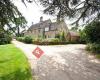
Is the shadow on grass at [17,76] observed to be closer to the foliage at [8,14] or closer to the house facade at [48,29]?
the foliage at [8,14]

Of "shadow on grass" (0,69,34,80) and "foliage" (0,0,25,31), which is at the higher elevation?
"foliage" (0,0,25,31)

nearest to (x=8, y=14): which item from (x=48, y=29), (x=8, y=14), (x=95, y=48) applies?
(x=8, y=14)

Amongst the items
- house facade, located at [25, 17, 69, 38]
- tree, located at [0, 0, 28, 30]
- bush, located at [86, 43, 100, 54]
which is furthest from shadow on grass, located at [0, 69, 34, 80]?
house facade, located at [25, 17, 69, 38]

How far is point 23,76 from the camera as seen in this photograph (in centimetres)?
1005

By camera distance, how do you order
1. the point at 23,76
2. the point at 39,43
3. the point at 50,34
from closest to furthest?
1. the point at 23,76
2. the point at 39,43
3. the point at 50,34

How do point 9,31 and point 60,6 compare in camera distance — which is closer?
point 9,31

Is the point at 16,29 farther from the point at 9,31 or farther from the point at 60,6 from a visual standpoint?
the point at 60,6

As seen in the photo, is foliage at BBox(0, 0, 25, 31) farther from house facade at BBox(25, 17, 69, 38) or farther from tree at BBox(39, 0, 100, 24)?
house facade at BBox(25, 17, 69, 38)

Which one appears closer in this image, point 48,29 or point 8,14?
point 8,14

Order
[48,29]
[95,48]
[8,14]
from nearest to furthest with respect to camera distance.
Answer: [8,14], [95,48], [48,29]

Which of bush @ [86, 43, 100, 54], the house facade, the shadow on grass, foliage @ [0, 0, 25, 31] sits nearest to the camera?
foliage @ [0, 0, 25, 31]

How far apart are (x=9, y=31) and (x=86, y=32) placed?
16410 mm

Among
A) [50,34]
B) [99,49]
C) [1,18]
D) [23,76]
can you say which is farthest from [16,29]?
[50,34]

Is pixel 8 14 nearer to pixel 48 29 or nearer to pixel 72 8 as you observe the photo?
pixel 72 8
